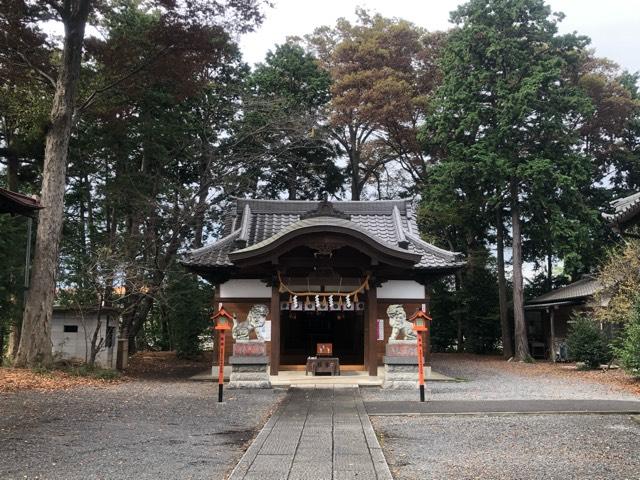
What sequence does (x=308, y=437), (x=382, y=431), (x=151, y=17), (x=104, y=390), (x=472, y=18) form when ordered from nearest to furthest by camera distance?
(x=308, y=437) → (x=382, y=431) → (x=104, y=390) → (x=151, y=17) → (x=472, y=18)

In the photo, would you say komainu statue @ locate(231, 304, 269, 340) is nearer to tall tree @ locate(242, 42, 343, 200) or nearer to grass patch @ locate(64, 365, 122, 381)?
grass patch @ locate(64, 365, 122, 381)

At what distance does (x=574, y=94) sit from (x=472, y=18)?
5427 mm

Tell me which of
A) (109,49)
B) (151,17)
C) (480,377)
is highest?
(151,17)

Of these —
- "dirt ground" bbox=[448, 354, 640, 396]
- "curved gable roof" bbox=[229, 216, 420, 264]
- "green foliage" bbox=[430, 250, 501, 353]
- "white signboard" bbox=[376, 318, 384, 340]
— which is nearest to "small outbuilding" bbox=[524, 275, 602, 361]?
"green foliage" bbox=[430, 250, 501, 353]

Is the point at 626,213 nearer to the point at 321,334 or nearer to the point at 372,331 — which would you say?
the point at 372,331

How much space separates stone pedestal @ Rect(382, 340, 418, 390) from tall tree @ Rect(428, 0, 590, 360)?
11715mm

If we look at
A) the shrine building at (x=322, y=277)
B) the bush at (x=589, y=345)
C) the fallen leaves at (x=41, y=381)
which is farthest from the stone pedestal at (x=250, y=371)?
the bush at (x=589, y=345)

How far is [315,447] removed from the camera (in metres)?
5.99

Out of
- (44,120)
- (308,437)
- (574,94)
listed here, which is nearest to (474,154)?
(574,94)

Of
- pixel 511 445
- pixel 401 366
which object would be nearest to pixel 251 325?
pixel 401 366

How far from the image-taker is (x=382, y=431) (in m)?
7.21

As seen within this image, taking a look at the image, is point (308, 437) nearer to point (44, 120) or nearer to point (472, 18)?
point (44, 120)

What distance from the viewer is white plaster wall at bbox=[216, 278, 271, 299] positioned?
14.9 metres

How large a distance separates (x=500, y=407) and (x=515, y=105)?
50.5 ft
